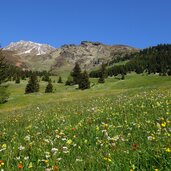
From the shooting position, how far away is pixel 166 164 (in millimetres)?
5711

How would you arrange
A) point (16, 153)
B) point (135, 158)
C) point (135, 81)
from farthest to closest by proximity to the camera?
point (135, 81) < point (16, 153) < point (135, 158)

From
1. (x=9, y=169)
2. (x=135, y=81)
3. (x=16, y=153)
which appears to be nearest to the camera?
(x=9, y=169)

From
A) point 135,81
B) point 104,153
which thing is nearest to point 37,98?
point 135,81

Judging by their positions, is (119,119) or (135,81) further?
(135,81)

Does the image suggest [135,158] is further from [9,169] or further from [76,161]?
[9,169]

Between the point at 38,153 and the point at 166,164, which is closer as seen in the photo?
the point at 166,164

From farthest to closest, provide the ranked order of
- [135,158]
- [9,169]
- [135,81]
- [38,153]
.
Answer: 1. [135,81]
2. [38,153]
3. [9,169]
4. [135,158]

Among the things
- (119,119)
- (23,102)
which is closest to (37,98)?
(23,102)

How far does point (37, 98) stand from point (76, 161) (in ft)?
228

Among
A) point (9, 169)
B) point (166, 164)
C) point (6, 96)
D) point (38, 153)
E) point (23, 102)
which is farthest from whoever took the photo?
point (6, 96)

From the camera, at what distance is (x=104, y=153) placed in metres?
7.39

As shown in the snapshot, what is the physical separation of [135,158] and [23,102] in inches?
2645

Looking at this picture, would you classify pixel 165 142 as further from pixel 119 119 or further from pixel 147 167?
pixel 119 119

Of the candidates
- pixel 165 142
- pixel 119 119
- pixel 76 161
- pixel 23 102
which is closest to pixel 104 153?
pixel 76 161
